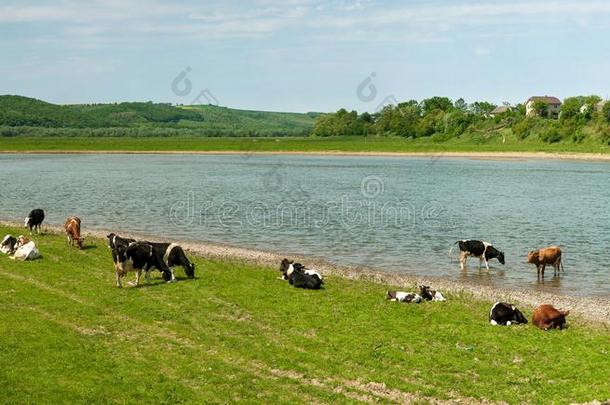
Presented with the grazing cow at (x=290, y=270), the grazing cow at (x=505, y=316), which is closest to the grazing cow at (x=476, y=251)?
the grazing cow at (x=290, y=270)

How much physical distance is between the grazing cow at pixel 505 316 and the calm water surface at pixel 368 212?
22.8 ft

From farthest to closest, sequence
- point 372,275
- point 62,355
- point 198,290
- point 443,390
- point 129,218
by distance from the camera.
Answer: point 129,218
point 372,275
point 198,290
point 62,355
point 443,390

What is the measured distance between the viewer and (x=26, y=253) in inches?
1003

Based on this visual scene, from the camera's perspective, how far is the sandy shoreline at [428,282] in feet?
71.6

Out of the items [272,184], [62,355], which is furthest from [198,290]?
[272,184]

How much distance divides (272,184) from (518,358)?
6321 cm

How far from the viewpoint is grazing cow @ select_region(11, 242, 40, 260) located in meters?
25.5

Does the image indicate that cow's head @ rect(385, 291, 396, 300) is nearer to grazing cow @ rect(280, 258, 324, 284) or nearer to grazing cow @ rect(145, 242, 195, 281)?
grazing cow @ rect(280, 258, 324, 284)

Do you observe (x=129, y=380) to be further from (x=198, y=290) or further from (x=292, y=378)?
(x=198, y=290)

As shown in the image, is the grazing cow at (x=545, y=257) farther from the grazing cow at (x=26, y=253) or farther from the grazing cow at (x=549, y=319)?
the grazing cow at (x=26, y=253)

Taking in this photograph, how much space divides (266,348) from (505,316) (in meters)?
7.15

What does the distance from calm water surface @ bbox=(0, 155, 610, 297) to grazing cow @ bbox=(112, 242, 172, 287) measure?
395 inches

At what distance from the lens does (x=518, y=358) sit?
610 inches

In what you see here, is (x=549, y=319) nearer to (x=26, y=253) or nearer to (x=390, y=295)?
(x=390, y=295)
